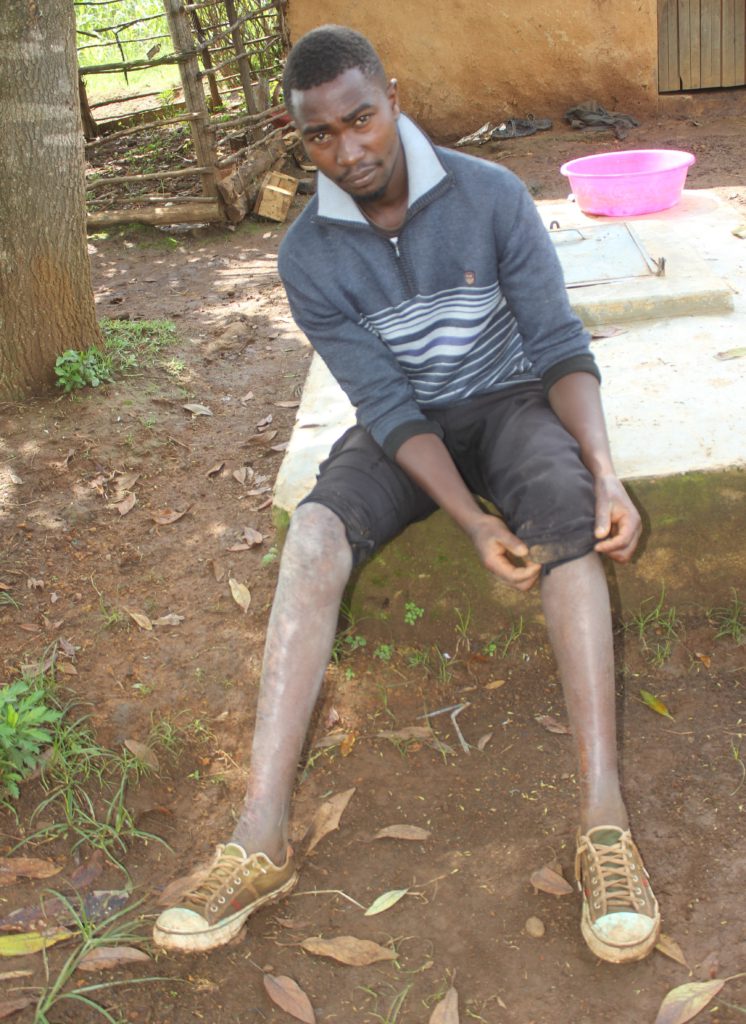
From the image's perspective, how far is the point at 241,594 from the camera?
3002 mm

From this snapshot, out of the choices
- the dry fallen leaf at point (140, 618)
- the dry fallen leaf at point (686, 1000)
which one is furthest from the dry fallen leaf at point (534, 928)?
the dry fallen leaf at point (140, 618)

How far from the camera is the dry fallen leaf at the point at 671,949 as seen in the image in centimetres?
184

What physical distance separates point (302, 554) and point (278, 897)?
27.4 inches

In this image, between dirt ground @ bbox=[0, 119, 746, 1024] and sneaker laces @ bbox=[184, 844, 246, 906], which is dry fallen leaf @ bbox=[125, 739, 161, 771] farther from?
sneaker laces @ bbox=[184, 844, 246, 906]

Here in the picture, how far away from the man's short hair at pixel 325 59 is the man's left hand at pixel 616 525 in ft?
3.35

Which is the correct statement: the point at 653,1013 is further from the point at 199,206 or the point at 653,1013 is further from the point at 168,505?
the point at 199,206

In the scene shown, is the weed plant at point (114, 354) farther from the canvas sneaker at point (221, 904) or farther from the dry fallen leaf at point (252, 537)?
the canvas sneaker at point (221, 904)

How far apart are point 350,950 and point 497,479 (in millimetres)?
1009

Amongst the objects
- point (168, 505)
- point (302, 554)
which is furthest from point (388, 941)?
point (168, 505)

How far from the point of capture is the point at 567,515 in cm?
196

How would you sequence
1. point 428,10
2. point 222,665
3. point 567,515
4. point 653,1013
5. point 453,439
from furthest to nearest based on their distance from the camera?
1. point 428,10
2. point 222,665
3. point 453,439
4. point 567,515
5. point 653,1013

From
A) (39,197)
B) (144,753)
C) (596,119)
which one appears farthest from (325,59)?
(596,119)

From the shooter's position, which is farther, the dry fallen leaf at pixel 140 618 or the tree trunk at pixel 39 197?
the tree trunk at pixel 39 197

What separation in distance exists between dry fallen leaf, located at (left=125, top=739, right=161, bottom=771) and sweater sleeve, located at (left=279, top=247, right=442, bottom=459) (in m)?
0.95
